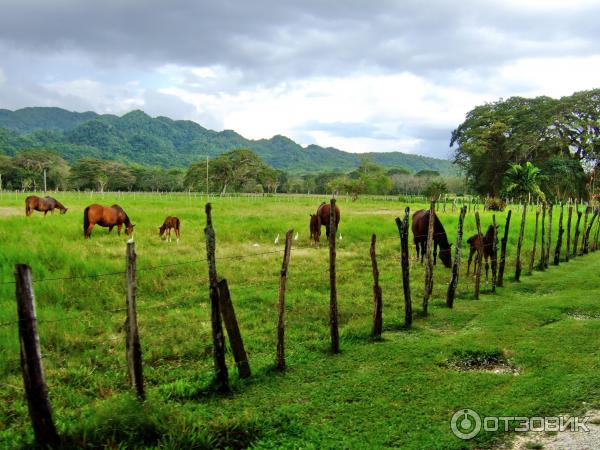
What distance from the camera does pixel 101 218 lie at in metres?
16.1

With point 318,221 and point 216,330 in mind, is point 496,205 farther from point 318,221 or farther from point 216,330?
point 216,330

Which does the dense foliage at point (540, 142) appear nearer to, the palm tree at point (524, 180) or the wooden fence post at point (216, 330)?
the palm tree at point (524, 180)

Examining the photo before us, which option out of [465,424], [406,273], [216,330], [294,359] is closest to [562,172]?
[406,273]

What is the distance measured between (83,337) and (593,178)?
47.2 metres

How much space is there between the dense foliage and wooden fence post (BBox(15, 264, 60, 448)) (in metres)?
43.2

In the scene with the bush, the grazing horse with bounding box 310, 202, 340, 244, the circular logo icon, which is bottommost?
the circular logo icon

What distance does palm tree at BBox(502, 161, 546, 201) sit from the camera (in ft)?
119

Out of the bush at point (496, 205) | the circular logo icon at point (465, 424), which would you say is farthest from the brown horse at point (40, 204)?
the bush at point (496, 205)

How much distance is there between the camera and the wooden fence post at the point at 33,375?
13.1 ft

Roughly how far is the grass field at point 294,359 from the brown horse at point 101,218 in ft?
11.2

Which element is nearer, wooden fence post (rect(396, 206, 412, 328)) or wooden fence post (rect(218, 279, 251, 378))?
wooden fence post (rect(218, 279, 251, 378))

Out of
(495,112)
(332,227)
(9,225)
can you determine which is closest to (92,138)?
(495,112)

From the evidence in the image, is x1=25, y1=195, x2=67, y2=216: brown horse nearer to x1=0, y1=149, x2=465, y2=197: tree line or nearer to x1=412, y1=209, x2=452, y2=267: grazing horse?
x1=412, y1=209, x2=452, y2=267: grazing horse

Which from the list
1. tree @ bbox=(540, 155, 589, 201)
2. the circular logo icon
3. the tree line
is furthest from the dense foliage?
the circular logo icon
